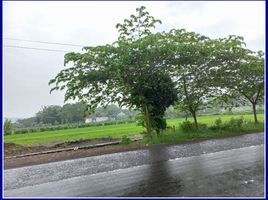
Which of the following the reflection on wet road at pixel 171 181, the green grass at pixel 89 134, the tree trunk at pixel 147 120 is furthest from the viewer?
the green grass at pixel 89 134

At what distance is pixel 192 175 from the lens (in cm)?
854

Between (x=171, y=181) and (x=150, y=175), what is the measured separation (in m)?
0.97

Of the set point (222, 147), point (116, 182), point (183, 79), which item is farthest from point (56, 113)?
point (116, 182)

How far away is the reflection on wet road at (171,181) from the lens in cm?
702

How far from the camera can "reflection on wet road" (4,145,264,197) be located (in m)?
7.02

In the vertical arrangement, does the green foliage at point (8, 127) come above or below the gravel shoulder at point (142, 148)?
above

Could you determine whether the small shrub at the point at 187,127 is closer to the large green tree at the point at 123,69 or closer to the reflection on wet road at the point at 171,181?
the large green tree at the point at 123,69

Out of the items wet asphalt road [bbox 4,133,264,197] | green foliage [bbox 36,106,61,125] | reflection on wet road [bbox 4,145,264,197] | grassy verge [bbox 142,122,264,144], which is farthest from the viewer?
green foliage [bbox 36,106,61,125]

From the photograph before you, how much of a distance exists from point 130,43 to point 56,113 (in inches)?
1711

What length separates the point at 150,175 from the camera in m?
8.80

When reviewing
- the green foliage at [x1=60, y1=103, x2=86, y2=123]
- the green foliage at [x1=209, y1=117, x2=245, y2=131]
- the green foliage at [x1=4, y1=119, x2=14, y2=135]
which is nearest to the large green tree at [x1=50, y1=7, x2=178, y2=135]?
the green foliage at [x1=209, y1=117, x2=245, y2=131]

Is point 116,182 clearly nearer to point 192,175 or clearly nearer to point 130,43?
point 192,175

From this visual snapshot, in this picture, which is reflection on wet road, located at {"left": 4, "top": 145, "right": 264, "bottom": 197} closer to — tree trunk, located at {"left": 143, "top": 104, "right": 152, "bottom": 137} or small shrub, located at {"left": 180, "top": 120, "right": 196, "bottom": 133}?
tree trunk, located at {"left": 143, "top": 104, "right": 152, "bottom": 137}

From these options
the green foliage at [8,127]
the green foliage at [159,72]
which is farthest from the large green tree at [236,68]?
the green foliage at [8,127]
